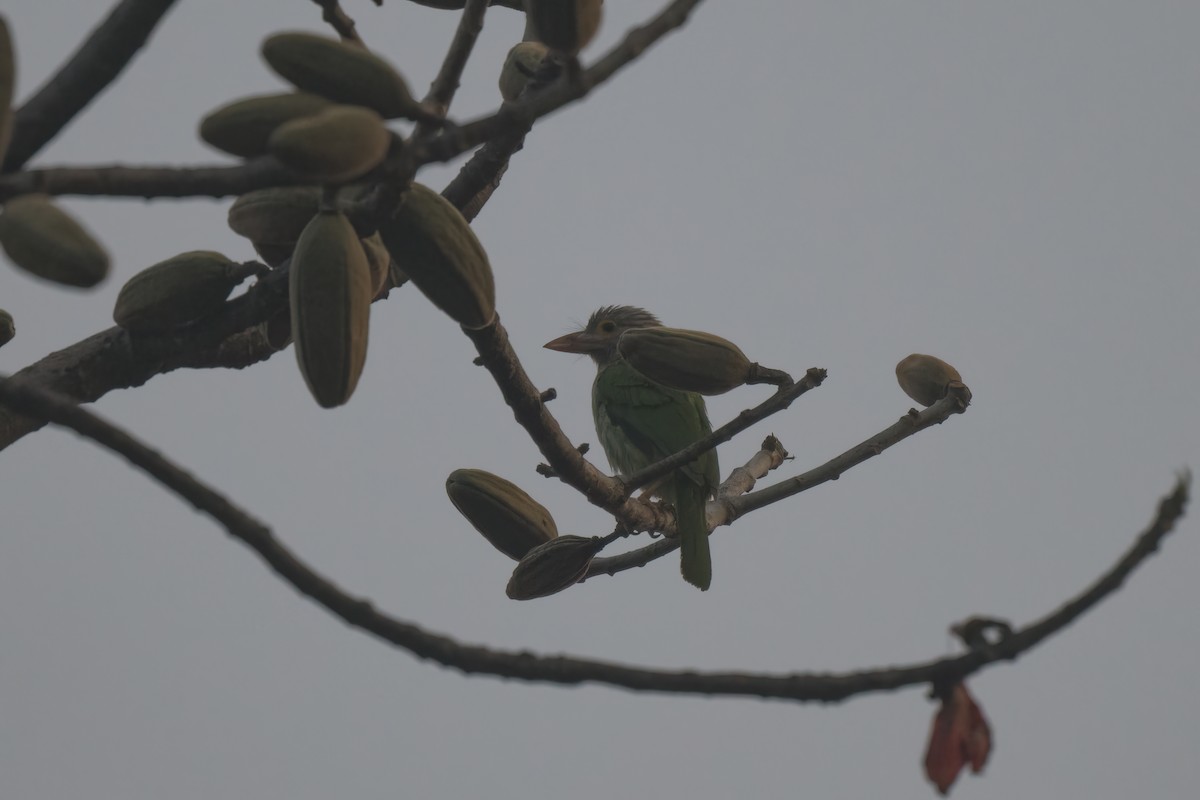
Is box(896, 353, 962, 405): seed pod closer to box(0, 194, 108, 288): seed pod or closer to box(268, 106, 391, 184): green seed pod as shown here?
box(268, 106, 391, 184): green seed pod

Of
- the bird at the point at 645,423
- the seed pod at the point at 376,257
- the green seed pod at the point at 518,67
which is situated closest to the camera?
the seed pod at the point at 376,257

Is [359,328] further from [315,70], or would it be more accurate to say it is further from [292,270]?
[315,70]

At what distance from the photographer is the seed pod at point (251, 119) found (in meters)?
1.83

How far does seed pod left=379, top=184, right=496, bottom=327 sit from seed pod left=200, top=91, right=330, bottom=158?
1.05ft

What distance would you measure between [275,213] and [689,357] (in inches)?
43.1

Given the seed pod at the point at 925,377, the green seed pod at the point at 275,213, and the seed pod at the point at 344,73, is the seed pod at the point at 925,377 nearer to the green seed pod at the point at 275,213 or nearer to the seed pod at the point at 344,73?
the green seed pod at the point at 275,213

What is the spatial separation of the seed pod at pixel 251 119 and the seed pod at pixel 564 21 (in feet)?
1.44

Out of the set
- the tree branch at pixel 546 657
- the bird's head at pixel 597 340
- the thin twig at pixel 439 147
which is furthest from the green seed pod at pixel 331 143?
the bird's head at pixel 597 340

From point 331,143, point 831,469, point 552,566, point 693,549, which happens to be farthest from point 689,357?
point 693,549

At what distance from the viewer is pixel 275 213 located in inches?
96.4

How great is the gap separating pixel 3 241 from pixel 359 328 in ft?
1.96

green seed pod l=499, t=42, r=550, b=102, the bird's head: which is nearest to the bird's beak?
the bird's head

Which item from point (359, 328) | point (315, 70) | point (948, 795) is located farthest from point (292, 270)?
point (948, 795)

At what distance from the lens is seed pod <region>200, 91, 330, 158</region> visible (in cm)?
183
